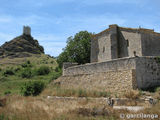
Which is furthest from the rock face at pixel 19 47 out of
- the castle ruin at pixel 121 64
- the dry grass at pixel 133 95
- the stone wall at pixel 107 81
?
the dry grass at pixel 133 95

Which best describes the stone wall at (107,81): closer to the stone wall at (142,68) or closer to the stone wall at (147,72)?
the stone wall at (142,68)

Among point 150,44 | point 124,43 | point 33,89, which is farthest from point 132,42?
point 33,89

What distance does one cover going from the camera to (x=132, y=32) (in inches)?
750

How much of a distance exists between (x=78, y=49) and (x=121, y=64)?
670 inches

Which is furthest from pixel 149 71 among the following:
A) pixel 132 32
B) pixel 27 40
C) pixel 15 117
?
pixel 27 40

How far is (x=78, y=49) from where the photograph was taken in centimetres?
3055

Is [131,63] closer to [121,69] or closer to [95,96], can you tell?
[121,69]

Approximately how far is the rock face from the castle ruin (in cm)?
→ 6652

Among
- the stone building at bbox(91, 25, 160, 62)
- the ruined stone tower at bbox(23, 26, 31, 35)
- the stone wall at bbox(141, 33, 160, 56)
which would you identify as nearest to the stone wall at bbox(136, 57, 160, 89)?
the stone building at bbox(91, 25, 160, 62)

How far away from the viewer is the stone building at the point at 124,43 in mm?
18438

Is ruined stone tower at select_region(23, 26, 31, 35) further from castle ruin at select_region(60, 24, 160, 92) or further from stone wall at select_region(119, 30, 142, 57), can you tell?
stone wall at select_region(119, 30, 142, 57)

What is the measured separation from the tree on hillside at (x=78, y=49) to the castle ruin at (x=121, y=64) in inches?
252

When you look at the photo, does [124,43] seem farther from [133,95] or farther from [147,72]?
[133,95]

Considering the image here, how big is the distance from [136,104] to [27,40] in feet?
310
